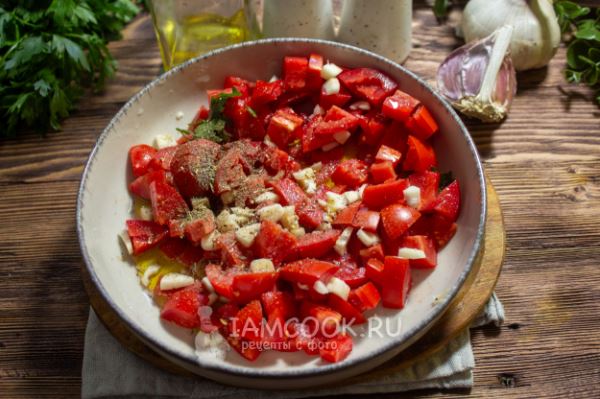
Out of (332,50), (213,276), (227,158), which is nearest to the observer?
(213,276)

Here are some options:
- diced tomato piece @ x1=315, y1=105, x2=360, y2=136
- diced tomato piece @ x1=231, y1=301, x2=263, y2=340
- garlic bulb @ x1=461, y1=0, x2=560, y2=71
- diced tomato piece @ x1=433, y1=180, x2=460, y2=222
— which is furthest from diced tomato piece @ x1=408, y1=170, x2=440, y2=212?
garlic bulb @ x1=461, y1=0, x2=560, y2=71

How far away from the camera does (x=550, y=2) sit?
2.36m

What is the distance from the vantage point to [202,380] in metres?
1.60

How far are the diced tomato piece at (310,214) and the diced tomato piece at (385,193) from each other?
0.51 feet

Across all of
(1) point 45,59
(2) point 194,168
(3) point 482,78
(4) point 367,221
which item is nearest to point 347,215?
(4) point 367,221

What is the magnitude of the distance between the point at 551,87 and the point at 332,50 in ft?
3.33

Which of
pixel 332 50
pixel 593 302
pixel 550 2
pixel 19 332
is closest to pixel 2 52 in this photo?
pixel 19 332

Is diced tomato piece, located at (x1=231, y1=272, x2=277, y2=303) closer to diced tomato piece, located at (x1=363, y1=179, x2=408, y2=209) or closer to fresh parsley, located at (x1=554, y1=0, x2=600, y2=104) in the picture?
diced tomato piece, located at (x1=363, y1=179, x2=408, y2=209)

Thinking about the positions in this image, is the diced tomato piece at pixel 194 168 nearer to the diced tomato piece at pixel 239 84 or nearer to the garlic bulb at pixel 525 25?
the diced tomato piece at pixel 239 84

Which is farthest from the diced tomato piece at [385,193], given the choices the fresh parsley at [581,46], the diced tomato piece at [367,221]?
the fresh parsley at [581,46]

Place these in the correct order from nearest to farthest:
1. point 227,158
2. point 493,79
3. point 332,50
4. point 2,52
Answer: point 227,158
point 332,50
point 493,79
point 2,52

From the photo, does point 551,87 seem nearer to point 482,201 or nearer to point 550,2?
point 550,2

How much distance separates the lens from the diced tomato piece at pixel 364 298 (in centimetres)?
158

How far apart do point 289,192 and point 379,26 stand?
34.9 inches
